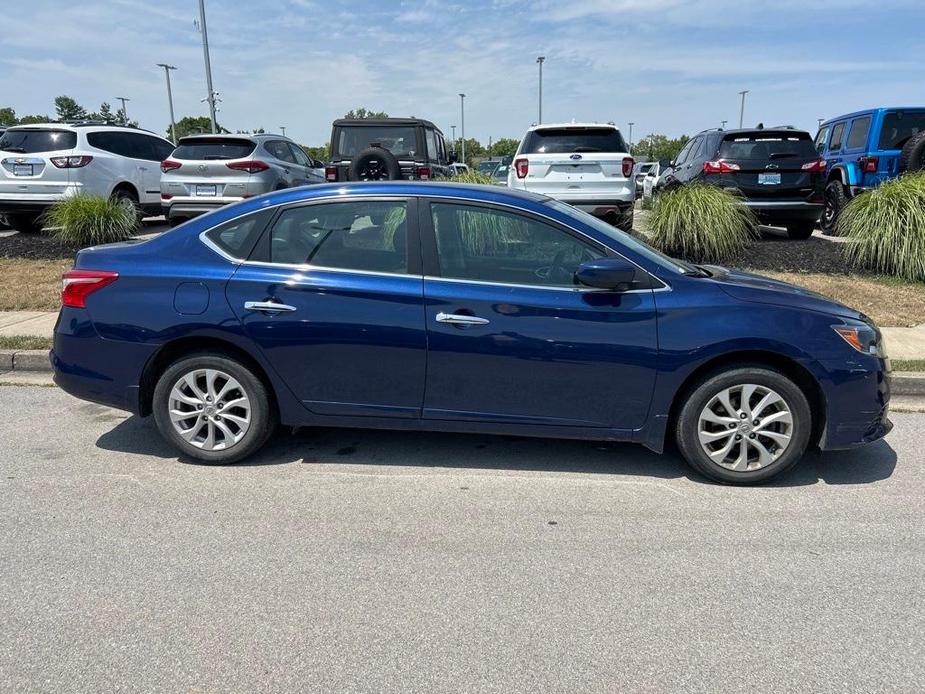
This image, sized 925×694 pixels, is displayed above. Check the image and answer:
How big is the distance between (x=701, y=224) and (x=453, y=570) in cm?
750

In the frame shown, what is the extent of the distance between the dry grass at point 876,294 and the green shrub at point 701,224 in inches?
27.1

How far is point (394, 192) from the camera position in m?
4.21

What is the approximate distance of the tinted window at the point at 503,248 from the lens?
158 inches

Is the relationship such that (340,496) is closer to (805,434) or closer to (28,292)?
(805,434)

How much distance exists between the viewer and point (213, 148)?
11406 millimetres

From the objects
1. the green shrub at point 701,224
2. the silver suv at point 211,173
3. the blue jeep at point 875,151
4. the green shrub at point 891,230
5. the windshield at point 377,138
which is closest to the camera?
the green shrub at point 891,230

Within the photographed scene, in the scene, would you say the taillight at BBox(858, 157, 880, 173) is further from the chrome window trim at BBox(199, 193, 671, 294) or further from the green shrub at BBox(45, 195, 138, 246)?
the green shrub at BBox(45, 195, 138, 246)

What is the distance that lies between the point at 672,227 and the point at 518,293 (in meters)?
6.39

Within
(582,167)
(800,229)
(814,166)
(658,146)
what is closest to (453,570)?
(582,167)

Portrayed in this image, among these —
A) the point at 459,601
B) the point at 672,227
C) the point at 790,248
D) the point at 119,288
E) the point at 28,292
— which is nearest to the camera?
the point at 459,601

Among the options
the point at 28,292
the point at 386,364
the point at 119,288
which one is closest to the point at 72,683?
the point at 386,364

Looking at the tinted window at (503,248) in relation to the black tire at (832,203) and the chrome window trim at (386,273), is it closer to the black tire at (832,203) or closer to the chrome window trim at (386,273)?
the chrome window trim at (386,273)

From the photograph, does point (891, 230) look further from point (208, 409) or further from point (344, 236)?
point (208, 409)

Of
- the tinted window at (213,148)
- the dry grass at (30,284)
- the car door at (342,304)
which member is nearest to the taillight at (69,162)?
the tinted window at (213,148)
